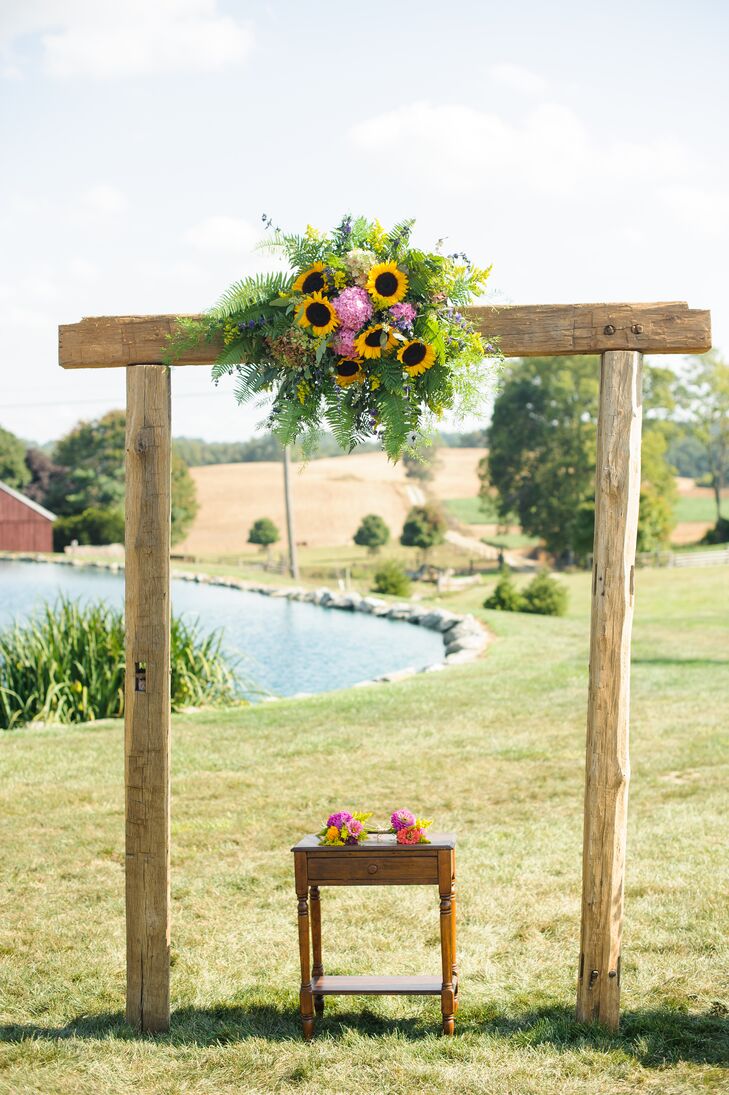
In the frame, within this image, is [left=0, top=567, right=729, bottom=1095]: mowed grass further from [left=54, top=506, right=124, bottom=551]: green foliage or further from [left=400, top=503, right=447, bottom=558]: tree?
[left=54, top=506, right=124, bottom=551]: green foliage

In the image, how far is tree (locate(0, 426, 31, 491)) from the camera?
50.9m

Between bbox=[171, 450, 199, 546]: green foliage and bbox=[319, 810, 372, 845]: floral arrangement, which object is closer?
bbox=[319, 810, 372, 845]: floral arrangement

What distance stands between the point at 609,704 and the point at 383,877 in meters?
1.03

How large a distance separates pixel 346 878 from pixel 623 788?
108 centimetres

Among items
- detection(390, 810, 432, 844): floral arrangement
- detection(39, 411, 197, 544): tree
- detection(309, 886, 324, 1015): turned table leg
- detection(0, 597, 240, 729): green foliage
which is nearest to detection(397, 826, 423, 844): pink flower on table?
detection(390, 810, 432, 844): floral arrangement

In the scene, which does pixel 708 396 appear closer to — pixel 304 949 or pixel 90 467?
pixel 90 467

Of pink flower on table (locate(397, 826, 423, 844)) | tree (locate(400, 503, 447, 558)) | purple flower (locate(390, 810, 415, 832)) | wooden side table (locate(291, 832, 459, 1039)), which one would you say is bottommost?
tree (locate(400, 503, 447, 558))

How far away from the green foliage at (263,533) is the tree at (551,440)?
963 cm

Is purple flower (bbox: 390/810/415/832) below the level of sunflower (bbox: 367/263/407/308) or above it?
below

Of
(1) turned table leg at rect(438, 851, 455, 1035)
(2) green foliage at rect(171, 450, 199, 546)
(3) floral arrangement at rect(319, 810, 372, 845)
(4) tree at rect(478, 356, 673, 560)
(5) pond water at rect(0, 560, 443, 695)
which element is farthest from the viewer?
(2) green foliage at rect(171, 450, 199, 546)

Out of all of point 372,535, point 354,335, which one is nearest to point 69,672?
point 354,335

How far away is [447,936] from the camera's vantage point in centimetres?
398

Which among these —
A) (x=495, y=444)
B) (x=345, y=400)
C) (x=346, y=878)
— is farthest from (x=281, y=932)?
(x=495, y=444)

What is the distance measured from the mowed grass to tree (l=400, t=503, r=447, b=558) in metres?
29.2
